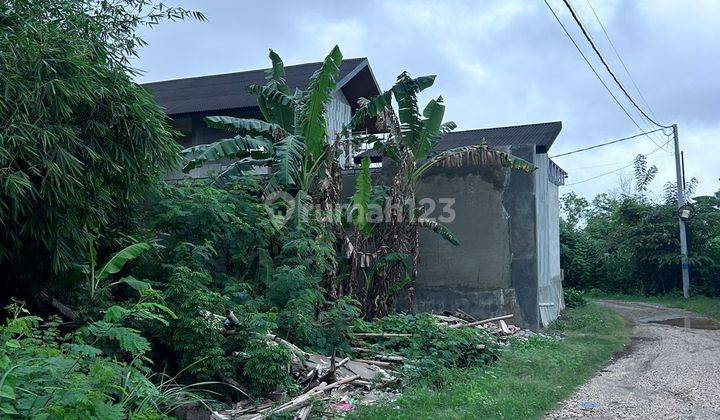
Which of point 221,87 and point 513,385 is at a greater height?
point 221,87

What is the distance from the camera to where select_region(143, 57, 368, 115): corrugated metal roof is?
14.8m

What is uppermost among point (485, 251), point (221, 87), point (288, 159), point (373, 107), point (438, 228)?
point (221, 87)

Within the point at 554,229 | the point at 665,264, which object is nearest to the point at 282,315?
the point at 554,229

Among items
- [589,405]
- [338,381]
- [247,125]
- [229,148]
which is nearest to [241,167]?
[229,148]

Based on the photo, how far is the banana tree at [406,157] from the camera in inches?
408

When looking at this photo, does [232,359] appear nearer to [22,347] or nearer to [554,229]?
[22,347]

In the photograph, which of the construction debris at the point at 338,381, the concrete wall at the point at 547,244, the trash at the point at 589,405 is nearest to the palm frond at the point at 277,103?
the construction debris at the point at 338,381

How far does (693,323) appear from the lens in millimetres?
14773

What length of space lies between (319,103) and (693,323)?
35.9ft

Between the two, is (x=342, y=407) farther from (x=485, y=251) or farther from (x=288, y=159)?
A: (x=485, y=251)

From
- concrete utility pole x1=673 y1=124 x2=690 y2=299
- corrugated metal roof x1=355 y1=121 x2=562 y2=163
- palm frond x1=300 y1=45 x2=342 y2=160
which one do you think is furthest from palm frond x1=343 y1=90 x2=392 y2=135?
concrete utility pole x1=673 y1=124 x2=690 y2=299

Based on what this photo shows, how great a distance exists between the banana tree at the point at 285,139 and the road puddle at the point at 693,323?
32.3 ft

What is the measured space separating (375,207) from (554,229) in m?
6.20

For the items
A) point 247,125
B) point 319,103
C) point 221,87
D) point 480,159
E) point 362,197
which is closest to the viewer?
point 319,103
